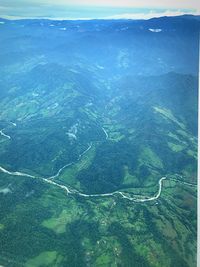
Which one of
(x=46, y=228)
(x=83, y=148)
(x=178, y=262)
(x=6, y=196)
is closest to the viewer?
(x=178, y=262)

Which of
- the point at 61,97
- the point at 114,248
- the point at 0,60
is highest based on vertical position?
the point at 0,60

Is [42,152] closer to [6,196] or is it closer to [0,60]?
[6,196]

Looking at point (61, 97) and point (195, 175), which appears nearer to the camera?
point (195, 175)

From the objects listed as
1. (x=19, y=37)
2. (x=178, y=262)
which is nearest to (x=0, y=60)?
(x=19, y=37)

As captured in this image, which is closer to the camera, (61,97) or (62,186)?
(62,186)

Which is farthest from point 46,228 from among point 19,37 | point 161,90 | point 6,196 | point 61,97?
point 19,37

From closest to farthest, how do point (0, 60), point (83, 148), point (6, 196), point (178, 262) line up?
point (178, 262) → point (6, 196) → point (83, 148) → point (0, 60)

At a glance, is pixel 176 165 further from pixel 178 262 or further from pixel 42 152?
pixel 42 152

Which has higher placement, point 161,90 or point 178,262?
point 161,90

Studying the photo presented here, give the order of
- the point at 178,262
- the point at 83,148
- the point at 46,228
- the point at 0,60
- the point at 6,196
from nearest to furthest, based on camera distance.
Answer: the point at 178,262 → the point at 46,228 → the point at 6,196 → the point at 83,148 → the point at 0,60
